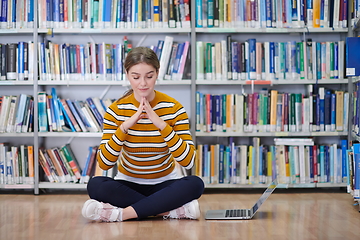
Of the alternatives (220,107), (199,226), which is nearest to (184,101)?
(220,107)

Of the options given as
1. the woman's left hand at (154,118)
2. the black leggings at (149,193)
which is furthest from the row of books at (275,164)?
the woman's left hand at (154,118)

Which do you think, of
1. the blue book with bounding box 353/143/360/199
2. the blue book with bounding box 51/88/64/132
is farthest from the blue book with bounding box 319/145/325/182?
the blue book with bounding box 51/88/64/132

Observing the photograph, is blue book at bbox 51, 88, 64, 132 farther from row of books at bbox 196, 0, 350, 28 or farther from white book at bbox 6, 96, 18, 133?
row of books at bbox 196, 0, 350, 28

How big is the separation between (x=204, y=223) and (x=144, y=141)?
559 millimetres

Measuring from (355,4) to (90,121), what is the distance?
2.12 m

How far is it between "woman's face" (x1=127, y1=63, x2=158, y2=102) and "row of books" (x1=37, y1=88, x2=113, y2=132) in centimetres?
111

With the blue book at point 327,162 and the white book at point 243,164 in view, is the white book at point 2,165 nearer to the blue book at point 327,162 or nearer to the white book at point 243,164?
the white book at point 243,164

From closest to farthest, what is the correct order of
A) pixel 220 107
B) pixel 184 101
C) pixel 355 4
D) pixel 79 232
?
pixel 79 232
pixel 355 4
pixel 220 107
pixel 184 101


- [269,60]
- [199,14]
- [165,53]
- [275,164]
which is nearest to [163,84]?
[165,53]

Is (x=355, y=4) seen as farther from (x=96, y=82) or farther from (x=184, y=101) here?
(x=96, y=82)

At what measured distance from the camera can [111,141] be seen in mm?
2529

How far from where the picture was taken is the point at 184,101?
12.5 ft

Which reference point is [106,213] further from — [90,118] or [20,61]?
[20,61]

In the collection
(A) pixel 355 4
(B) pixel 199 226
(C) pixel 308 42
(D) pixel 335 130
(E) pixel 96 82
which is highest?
(A) pixel 355 4
